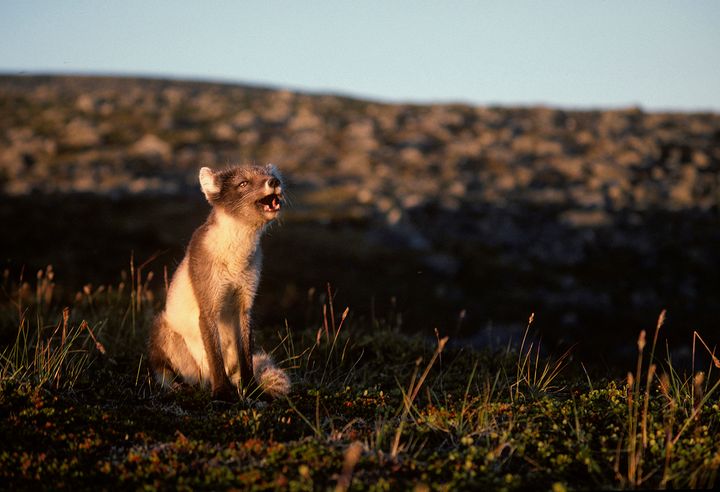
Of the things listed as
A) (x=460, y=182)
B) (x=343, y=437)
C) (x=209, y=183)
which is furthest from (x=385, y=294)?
(x=460, y=182)

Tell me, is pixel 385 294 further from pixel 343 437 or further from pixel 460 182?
pixel 460 182

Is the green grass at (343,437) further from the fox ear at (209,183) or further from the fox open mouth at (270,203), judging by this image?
the fox ear at (209,183)

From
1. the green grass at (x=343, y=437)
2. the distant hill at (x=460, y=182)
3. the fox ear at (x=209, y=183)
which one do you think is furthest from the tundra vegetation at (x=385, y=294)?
the fox ear at (x=209, y=183)

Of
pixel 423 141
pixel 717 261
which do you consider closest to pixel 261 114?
pixel 423 141

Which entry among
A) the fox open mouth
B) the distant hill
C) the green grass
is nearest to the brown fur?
the fox open mouth

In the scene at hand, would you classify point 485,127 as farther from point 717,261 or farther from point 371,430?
point 371,430

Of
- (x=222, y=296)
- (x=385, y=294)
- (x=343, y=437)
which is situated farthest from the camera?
(x=385, y=294)

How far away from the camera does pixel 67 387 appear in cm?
577

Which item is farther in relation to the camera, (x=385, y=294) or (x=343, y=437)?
(x=385, y=294)

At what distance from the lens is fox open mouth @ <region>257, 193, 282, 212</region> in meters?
5.86

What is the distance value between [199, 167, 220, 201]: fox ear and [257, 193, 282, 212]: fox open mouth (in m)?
0.59

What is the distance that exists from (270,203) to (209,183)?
79cm

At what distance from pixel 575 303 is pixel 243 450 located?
1881 cm

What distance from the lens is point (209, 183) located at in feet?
20.2
